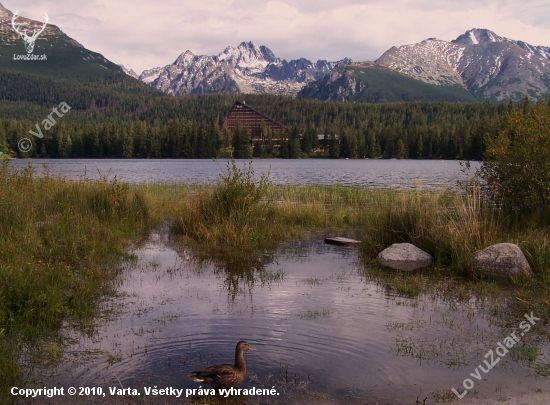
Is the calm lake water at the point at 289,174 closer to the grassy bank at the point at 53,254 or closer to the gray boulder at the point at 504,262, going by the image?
the gray boulder at the point at 504,262

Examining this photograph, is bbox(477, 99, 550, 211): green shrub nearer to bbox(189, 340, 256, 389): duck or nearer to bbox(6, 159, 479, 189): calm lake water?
bbox(6, 159, 479, 189): calm lake water

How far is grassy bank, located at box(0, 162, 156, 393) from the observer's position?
809 cm

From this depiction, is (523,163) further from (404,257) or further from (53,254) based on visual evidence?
(53,254)

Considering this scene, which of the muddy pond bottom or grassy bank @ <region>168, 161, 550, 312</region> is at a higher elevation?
grassy bank @ <region>168, 161, 550, 312</region>

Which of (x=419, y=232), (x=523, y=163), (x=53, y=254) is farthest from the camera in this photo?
(x=523, y=163)

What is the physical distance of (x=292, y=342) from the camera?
828cm

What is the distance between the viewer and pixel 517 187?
1645 cm

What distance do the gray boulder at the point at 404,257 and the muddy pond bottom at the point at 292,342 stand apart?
159 cm

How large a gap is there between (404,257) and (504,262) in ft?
8.91

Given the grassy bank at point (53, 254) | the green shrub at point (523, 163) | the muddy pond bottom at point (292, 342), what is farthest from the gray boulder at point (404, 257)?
the grassy bank at point (53, 254)

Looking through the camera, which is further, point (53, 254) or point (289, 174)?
point (289, 174)

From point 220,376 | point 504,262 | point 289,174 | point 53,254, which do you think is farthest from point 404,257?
point 289,174

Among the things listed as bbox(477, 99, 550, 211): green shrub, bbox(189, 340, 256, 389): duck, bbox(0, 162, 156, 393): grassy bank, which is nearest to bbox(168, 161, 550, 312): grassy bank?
bbox(477, 99, 550, 211): green shrub

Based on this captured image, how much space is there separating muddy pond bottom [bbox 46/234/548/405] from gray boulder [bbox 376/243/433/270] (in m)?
1.59
